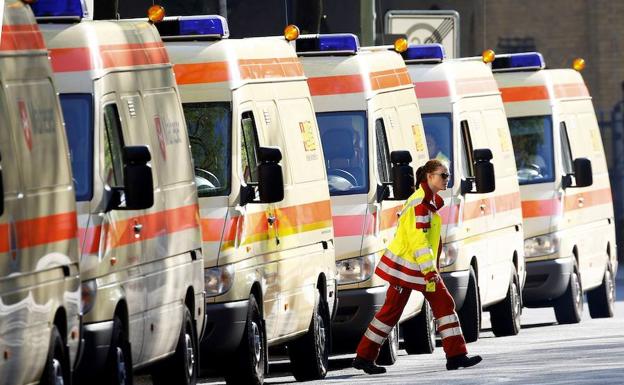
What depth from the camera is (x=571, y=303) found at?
81.3 ft

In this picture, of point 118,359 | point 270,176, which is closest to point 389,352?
point 270,176

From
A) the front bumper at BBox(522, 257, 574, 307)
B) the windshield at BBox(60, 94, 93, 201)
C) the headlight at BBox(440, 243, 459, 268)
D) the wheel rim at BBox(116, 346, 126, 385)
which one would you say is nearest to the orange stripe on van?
the windshield at BBox(60, 94, 93, 201)

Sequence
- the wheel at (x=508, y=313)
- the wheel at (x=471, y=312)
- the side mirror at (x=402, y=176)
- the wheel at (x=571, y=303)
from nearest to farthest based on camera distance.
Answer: the side mirror at (x=402, y=176), the wheel at (x=471, y=312), the wheel at (x=508, y=313), the wheel at (x=571, y=303)

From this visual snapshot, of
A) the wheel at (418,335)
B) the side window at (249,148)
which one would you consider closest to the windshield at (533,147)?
the wheel at (418,335)

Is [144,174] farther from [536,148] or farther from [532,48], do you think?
[532,48]

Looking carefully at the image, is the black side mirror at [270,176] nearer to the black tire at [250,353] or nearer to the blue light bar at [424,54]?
the black tire at [250,353]

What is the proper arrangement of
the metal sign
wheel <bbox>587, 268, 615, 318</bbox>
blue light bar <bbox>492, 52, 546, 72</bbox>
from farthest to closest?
the metal sign
wheel <bbox>587, 268, 615, 318</bbox>
blue light bar <bbox>492, 52, 546, 72</bbox>

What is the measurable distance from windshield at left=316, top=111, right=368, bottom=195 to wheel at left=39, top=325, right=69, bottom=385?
22.5 feet

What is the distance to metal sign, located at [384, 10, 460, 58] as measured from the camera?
2795cm

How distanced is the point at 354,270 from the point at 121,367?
18.0 feet

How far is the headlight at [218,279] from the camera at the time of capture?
1483cm

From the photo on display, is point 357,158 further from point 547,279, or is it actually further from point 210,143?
point 547,279

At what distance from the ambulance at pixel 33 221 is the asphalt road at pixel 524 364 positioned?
432 centimetres

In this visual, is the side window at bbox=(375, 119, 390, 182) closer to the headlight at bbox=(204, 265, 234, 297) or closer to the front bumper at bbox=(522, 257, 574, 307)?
the headlight at bbox=(204, 265, 234, 297)
